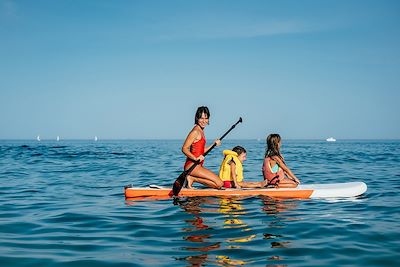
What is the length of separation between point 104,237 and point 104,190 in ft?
21.0

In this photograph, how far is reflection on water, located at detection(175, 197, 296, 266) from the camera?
17.6 feet

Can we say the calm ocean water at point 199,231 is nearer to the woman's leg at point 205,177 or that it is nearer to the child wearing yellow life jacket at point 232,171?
the woman's leg at point 205,177

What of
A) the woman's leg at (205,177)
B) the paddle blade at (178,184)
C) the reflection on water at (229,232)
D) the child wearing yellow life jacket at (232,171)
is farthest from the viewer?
the child wearing yellow life jacket at (232,171)

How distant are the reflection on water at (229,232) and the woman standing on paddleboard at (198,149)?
94 cm

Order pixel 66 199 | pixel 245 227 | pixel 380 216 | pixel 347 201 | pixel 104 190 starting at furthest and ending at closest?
pixel 104 190 < pixel 66 199 < pixel 347 201 < pixel 380 216 < pixel 245 227

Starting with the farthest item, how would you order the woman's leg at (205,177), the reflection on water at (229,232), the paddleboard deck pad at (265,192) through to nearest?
the woman's leg at (205,177), the paddleboard deck pad at (265,192), the reflection on water at (229,232)

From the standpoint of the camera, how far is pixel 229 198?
10.4m

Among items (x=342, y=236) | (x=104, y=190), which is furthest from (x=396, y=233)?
(x=104, y=190)

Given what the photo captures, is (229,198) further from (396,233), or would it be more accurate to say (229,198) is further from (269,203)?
(396,233)

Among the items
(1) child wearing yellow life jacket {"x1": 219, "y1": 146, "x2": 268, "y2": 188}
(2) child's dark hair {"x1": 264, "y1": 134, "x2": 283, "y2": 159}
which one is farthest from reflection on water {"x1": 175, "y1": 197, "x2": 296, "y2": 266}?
(2) child's dark hair {"x1": 264, "y1": 134, "x2": 283, "y2": 159}

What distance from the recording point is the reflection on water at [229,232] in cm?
538

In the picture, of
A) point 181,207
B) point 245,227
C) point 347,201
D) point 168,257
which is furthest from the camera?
point 347,201

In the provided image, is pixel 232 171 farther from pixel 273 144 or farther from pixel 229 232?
pixel 229 232

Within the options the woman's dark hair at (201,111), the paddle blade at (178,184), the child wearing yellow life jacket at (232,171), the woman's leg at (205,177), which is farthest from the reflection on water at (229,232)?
the woman's dark hair at (201,111)
